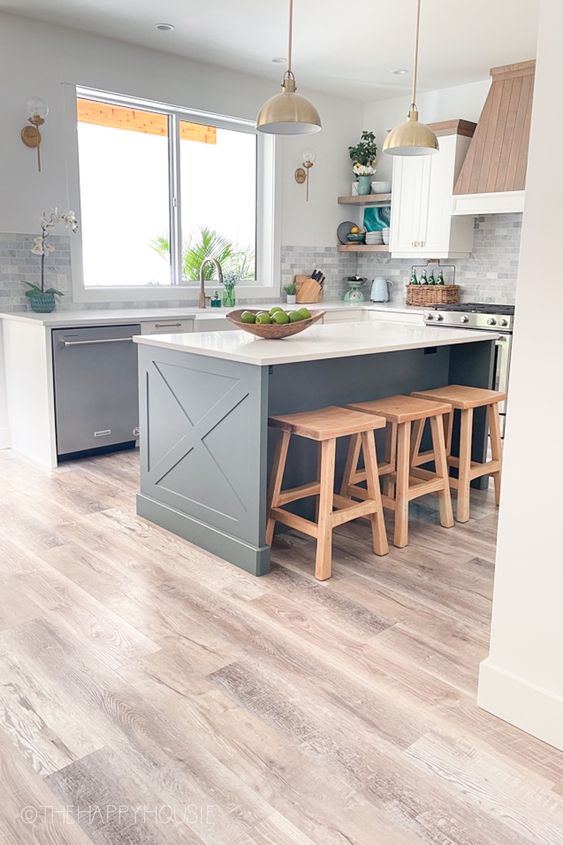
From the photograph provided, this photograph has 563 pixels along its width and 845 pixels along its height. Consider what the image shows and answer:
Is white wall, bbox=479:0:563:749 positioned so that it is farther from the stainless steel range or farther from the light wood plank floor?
the stainless steel range

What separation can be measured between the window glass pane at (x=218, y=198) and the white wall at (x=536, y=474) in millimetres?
4282

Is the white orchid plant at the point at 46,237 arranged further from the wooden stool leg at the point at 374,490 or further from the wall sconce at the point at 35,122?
the wooden stool leg at the point at 374,490

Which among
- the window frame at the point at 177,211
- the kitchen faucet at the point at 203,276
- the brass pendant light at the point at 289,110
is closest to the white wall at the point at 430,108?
the window frame at the point at 177,211

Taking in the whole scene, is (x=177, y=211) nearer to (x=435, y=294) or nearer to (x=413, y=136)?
(x=435, y=294)

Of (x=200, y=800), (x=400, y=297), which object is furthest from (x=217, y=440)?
(x=400, y=297)

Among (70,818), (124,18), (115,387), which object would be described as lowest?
(70,818)

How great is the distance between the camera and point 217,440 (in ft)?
9.77

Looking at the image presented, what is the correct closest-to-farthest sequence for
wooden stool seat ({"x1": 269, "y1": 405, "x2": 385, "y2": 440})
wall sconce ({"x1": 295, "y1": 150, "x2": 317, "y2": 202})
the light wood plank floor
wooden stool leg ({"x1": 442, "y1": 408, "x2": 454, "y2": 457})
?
1. the light wood plank floor
2. wooden stool seat ({"x1": 269, "y1": 405, "x2": 385, "y2": 440})
3. wooden stool leg ({"x1": 442, "y1": 408, "x2": 454, "y2": 457})
4. wall sconce ({"x1": 295, "y1": 150, "x2": 317, "y2": 202})

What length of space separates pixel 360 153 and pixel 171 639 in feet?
17.2

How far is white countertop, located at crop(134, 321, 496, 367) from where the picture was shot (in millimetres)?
2814

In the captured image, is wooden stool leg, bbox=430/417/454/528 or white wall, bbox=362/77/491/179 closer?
wooden stool leg, bbox=430/417/454/528

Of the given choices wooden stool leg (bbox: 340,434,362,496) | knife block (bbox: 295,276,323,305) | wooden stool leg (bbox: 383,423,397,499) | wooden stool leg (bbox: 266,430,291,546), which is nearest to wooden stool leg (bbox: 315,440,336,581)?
wooden stool leg (bbox: 266,430,291,546)

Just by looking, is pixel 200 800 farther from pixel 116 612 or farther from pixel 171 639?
pixel 116 612

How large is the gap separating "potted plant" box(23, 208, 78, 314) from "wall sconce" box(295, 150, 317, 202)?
2320mm
